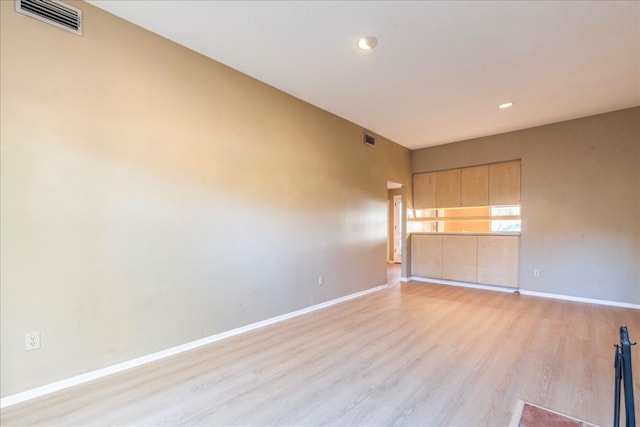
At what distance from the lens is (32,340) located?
77.0 inches

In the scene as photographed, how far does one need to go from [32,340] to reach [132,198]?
1155 mm

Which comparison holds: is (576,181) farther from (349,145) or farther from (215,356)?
(215,356)

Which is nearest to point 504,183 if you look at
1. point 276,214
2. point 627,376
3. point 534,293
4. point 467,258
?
point 467,258

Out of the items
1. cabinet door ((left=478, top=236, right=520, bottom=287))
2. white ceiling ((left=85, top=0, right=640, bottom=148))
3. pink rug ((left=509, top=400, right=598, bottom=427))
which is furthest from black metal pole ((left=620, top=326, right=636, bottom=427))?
cabinet door ((left=478, top=236, right=520, bottom=287))

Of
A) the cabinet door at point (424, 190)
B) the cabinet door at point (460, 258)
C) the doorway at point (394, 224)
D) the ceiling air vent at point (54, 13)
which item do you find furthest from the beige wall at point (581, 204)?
the ceiling air vent at point (54, 13)

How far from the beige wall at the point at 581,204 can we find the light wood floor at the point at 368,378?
1.09 metres

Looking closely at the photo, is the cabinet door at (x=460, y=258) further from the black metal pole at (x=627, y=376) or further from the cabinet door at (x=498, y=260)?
the black metal pole at (x=627, y=376)

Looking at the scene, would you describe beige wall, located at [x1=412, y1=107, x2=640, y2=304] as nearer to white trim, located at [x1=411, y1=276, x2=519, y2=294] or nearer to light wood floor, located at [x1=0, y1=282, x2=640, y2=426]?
white trim, located at [x1=411, y1=276, x2=519, y2=294]

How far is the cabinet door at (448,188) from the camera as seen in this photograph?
5750 mm

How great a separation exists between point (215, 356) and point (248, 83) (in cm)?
284

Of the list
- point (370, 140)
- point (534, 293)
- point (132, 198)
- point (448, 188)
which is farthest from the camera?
point (448, 188)

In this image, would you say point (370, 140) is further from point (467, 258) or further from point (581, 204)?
point (581, 204)

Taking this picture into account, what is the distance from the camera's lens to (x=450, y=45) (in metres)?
2.61

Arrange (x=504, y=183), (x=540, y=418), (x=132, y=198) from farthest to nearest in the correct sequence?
(x=504, y=183)
(x=132, y=198)
(x=540, y=418)
